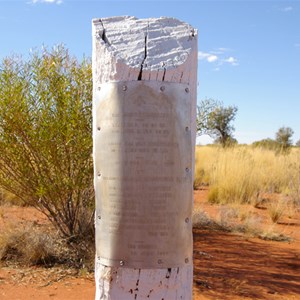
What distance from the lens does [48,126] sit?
5617 millimetres

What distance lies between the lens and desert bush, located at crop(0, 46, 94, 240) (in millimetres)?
5543

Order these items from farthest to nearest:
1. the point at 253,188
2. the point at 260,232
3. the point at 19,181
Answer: the point at 253,188, the point at 260,232, the point at 19,181

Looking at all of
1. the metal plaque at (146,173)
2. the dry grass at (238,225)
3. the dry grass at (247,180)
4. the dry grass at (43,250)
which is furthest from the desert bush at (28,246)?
the dry grass at (247,180)

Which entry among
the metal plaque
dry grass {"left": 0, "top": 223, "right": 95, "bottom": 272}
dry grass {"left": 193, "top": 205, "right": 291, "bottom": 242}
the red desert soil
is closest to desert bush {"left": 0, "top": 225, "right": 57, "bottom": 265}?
dry grass {"left": 0, "top": 223, "right": 95, "bottom": 272}

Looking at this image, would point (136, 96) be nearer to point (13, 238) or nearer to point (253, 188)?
point (13, 238)

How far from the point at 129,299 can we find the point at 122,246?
293 millimetres

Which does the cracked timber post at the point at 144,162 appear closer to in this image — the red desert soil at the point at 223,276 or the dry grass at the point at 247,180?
the red desert soil at the point at 223,276

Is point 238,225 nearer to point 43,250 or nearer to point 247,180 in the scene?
point 247,180

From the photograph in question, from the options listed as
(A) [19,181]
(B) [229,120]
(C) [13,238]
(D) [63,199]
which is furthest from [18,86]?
(B) [229,120]

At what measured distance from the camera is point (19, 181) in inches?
238

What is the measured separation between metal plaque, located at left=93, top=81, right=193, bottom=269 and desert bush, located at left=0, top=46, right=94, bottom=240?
9.72ft

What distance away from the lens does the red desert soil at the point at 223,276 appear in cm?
496

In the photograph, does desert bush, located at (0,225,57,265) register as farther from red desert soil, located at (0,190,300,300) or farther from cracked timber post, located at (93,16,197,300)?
cracked timber post, located at (93,16,197,300)

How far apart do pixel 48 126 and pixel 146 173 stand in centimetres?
347
